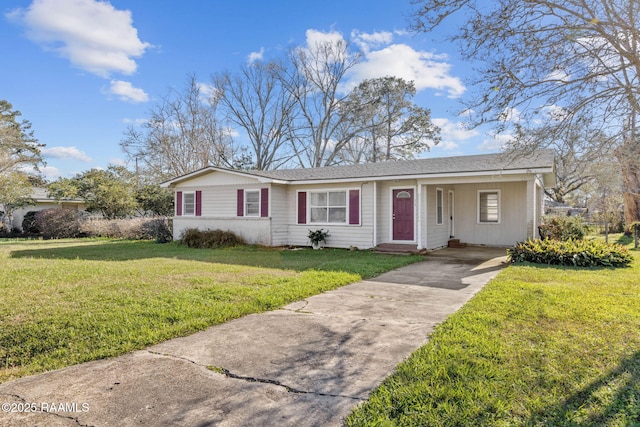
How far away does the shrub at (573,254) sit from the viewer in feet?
30.0

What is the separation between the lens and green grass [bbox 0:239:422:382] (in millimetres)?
4066

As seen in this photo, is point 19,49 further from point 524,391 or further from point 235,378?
point 524,391

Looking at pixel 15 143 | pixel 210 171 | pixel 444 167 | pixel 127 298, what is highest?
pixel 15 143

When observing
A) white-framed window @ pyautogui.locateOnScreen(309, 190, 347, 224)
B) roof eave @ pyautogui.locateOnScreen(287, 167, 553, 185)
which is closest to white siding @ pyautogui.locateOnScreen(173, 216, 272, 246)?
white-framed window @ pyautogui.locateOnScreen(309, 190, 347, 224)

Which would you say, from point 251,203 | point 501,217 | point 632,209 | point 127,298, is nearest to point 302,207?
point 251,203

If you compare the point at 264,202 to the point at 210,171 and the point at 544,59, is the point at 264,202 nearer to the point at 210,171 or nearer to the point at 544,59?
the point at 210,171

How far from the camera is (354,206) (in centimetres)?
1385

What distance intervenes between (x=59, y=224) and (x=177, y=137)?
1164 cm

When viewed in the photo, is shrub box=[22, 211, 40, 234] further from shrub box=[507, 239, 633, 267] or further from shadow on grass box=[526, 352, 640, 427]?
shadow on grass box=[526, 352, 640, 427]

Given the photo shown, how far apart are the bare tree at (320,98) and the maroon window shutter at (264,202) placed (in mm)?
18250

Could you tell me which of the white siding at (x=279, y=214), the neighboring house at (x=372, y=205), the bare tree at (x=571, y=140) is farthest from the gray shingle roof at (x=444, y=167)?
the bare tree at (x=571, y=140)

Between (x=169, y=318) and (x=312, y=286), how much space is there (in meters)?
2.73

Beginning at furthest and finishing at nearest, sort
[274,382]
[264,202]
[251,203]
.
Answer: [251,203]
[264,202]
[274,382]

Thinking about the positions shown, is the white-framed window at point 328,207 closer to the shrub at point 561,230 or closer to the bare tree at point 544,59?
the shrub at point 561,230
